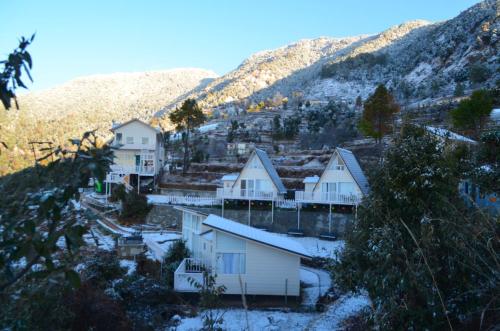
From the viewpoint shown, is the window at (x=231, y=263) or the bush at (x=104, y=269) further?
the window at (x=231, y=263)

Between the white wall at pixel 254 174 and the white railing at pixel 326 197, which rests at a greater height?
the white wall at pixel 254 174

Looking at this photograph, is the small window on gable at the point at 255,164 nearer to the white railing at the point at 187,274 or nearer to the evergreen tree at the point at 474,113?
the white railing at the point at 187,274

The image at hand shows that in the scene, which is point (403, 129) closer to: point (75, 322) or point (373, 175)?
point (373, 175)

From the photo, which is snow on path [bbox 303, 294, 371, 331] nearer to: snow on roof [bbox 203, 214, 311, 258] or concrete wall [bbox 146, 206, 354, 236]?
snow on roof [bbox 203, 214, 311, 258]

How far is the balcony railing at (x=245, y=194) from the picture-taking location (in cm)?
3110

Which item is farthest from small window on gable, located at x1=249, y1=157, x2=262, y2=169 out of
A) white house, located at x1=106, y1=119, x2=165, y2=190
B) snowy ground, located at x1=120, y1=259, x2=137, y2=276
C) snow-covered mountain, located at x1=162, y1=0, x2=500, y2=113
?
snow-covered mountain, located at x1=162, y1=0, x2=500, y2=113

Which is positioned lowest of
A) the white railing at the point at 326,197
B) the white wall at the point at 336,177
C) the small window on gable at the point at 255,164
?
the white railing at the point at 326,197

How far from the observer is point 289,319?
15.3 meters

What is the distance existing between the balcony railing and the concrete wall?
998mm

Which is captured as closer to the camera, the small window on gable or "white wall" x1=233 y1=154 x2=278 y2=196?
"white wall" x1=233 y1=154 x2=278 y2=196

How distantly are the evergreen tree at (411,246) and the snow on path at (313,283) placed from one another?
5759 mm

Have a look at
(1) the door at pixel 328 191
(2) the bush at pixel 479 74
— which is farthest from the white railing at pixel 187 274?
(2) the bush at pixel 479 74

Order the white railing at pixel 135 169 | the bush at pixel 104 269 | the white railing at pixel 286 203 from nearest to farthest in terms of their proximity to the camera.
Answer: the bush at pixel 104 269 → the white railing at pixel 286 203 → the white railing at pixel 135 169

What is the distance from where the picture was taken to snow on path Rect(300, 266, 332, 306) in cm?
1770
